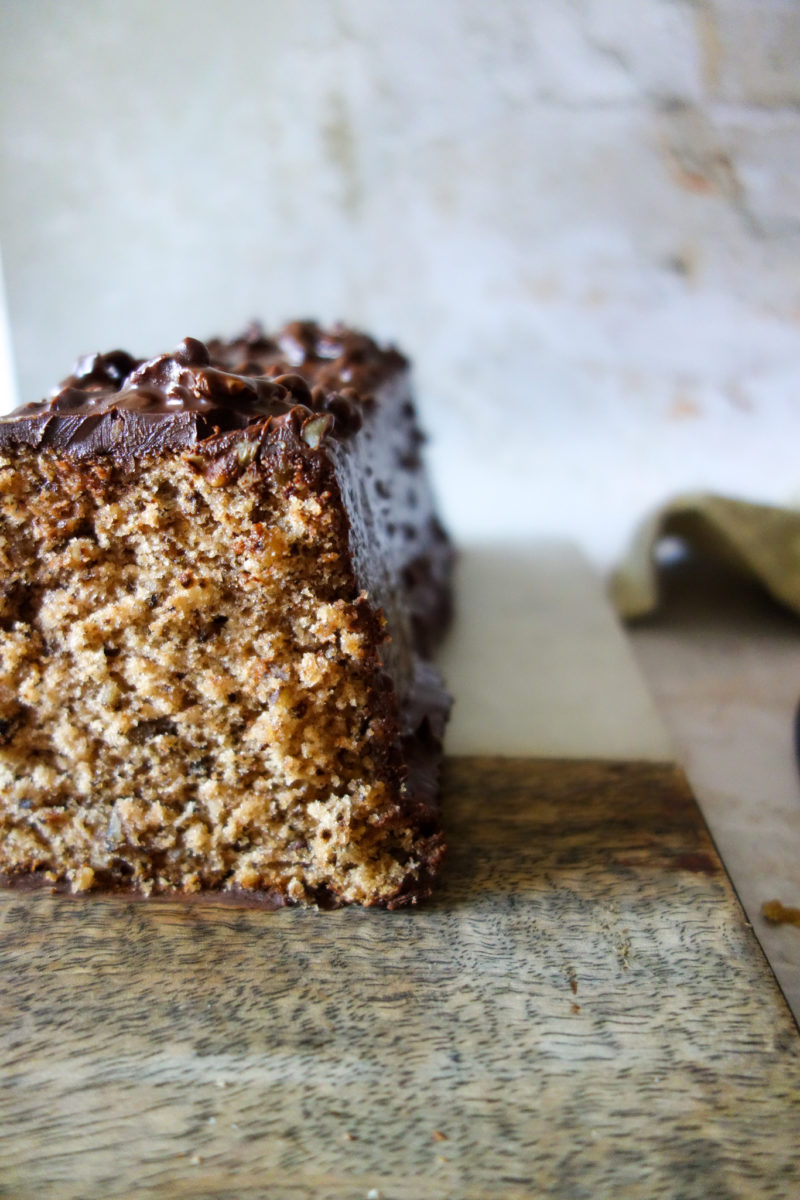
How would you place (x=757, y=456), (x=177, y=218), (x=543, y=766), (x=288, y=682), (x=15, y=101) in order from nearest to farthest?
(x=288, y=682), (x=543, y=766), (x=15, y=101), (x=177, y=218), (x=757, y=456)

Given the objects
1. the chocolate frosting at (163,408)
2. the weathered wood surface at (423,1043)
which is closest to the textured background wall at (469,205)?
the chocolate frosting at (163,408)

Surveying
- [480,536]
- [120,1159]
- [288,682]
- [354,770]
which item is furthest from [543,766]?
[480,536]

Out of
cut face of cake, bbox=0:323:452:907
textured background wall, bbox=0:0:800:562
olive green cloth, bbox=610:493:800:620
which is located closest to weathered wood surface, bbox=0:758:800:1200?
cut face of cake, bbox=0:323:452:907

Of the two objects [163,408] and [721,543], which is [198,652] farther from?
[721,543]

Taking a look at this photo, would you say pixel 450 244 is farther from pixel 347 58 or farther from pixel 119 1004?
pixel 119 1004

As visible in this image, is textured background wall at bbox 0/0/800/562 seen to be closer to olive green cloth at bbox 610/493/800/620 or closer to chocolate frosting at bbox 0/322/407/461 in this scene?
olive green cloth at bbox 610/493/800/620

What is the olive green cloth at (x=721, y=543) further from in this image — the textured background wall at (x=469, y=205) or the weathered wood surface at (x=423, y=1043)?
the weathered wood surface at (x=423, y=1043)
